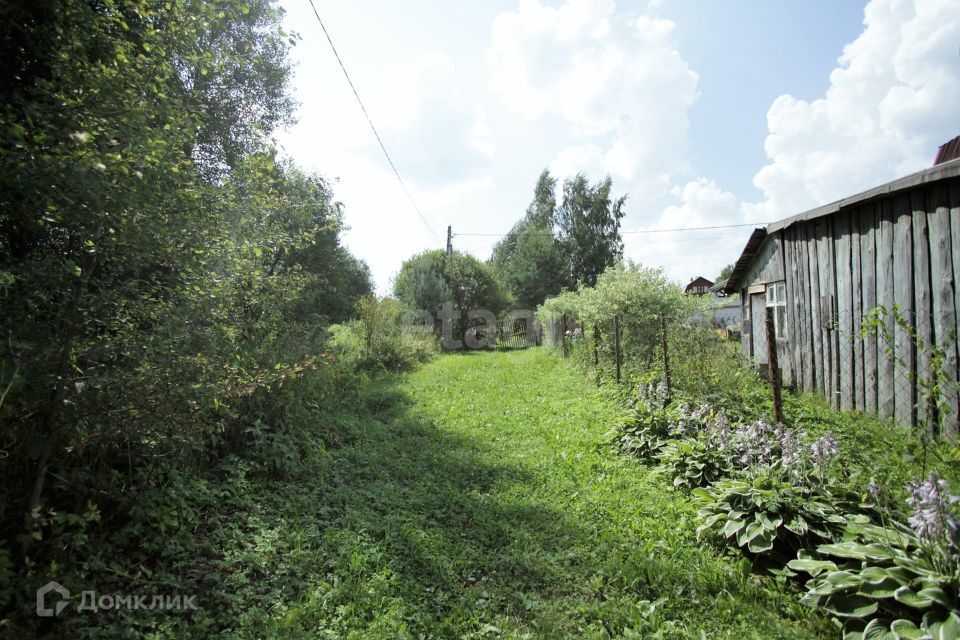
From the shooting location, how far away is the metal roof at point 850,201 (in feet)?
16.0

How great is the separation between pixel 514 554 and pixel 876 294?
6116mm

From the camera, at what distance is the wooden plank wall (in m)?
4.96

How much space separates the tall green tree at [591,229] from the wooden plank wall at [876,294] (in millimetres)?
25016

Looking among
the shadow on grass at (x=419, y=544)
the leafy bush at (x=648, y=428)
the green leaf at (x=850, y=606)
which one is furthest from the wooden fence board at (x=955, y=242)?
the shadow on grass at (x=419, y=544)

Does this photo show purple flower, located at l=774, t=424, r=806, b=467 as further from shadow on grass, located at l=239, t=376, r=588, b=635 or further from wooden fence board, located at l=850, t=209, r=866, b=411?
wooden fence board, located at l=850, t=209, r=866, b=411

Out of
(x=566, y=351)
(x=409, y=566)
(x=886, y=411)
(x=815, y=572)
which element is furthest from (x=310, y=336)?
(x=566, y=351)

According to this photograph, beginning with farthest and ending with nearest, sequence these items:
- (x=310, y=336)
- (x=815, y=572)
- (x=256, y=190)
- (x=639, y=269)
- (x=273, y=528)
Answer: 1. (x=639, y=269)
2. (x=310, y=336)
3. (x=256, y=190)
4. (x=273, y=528)
5. (x=815, y=572)

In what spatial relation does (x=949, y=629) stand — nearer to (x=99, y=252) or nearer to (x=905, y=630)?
(x=905, y=630)

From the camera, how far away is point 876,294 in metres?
5.85

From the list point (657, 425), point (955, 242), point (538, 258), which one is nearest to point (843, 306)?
point (955, 242)

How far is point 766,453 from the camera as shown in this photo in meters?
3.65

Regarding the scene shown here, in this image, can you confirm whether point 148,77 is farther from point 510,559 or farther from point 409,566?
point 510,559

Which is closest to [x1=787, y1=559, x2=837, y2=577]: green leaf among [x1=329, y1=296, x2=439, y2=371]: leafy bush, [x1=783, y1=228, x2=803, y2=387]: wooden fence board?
[x1=783, y1=228, x2=803, y2=387]: wooden fence board

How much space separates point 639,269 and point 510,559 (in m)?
9.09
